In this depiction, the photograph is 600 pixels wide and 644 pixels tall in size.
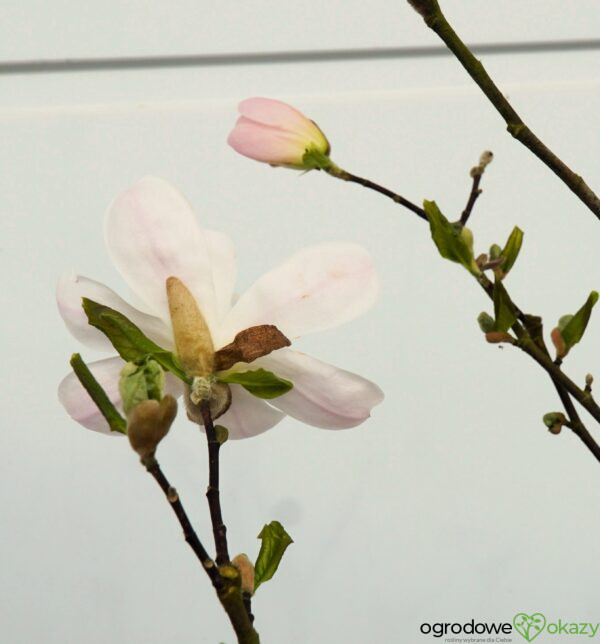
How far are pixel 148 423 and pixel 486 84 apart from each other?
95 millimetres

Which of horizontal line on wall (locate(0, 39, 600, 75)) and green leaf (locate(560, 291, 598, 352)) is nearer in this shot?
green leaf (locate(560, 291, 598, 352))

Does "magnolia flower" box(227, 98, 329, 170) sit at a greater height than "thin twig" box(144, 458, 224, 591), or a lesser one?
greater

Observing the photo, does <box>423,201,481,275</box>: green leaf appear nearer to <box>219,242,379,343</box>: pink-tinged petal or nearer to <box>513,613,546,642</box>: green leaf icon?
<box>219,242,379,343</box>: pink-tinged petal

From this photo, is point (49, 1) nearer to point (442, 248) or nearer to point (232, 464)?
point (232, 464)

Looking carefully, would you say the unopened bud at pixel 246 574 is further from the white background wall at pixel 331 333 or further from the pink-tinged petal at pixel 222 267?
the white background wall at pixel 331 333

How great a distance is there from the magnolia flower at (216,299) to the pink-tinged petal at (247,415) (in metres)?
0.01

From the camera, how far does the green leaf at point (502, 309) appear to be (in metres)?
0.17

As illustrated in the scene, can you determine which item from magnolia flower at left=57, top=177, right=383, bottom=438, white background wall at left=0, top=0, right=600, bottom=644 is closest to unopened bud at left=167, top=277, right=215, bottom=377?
magnolia flower at left=57, top=177, right=383, bottom=438

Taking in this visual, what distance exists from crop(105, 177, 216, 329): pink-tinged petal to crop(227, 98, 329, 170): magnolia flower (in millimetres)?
20

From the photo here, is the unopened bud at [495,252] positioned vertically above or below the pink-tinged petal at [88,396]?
above

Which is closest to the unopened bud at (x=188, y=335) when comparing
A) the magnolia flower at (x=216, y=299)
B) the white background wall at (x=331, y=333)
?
the magnolia flower at (x=216, y=299)

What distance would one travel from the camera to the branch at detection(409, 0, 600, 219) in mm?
165

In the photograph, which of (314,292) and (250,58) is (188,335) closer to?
(314,292)

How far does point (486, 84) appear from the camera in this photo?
17 cm
